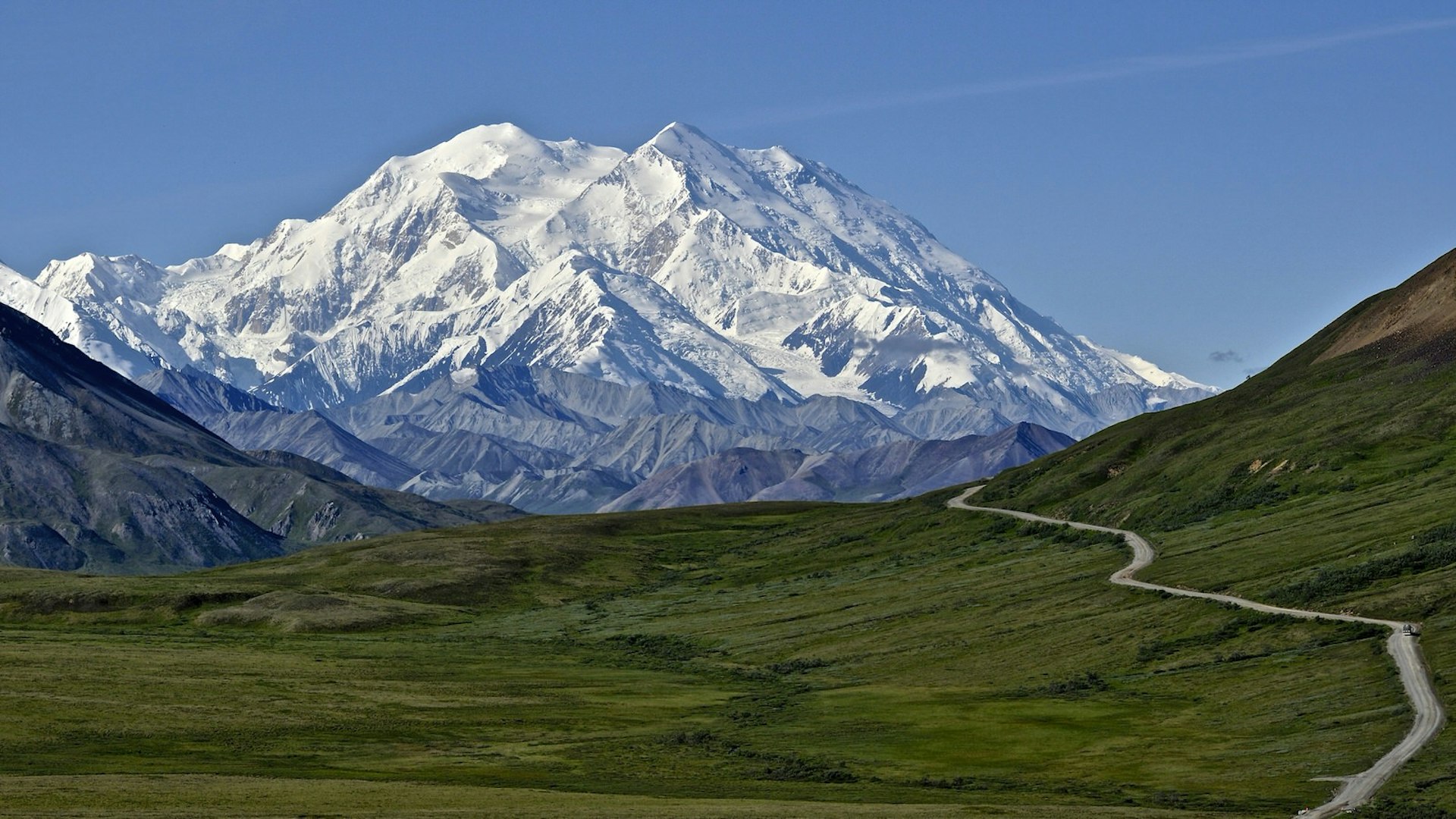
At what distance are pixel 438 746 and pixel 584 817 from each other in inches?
1605

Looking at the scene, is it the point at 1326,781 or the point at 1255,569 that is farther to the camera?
the point at 1255,569

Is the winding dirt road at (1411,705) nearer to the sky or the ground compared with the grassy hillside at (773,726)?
nearer to the ground

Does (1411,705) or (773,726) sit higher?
(773,726)

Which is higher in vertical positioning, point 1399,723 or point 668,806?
point 668,806

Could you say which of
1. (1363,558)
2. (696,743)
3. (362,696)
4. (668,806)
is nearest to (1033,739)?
(696,743)

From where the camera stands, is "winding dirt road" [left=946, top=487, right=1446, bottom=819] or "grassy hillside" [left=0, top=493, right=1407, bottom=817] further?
"grassy hillside" [left=0, top=493, right=1407, bottom=817]

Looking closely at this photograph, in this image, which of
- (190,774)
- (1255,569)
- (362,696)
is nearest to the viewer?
(190,774)

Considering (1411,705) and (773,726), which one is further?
(773,726)

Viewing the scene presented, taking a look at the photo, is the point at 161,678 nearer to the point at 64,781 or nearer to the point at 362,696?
the point at 362,696

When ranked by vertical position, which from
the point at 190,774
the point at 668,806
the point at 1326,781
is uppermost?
the point at 190,774

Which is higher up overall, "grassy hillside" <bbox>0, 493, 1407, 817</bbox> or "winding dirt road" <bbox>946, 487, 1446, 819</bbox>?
"grassy hillside" <bbox>0, 493, 1407, 817</bbox>

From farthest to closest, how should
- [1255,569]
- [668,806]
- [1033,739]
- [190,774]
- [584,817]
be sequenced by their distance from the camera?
[1255,569] → [1033,739] → [190,774] → [668,806] → [584,817]

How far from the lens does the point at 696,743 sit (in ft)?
468

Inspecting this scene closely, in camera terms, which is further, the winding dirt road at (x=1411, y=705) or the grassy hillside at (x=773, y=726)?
the grassy hillside at (x=773, y=726)
